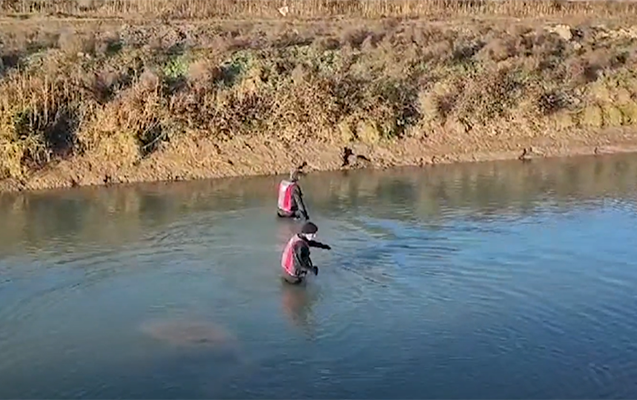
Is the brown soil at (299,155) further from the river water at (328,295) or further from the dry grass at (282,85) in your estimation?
the river water at (328,295)

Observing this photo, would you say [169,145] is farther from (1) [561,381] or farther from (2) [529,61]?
(1) [561,381]

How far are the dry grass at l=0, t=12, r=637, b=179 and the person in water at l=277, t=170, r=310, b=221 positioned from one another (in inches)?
276

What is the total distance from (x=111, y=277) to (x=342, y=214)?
263 inches

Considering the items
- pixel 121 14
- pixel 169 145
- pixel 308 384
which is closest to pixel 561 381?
pixel 308 384

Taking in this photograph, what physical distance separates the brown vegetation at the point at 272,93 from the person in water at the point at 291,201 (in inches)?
246

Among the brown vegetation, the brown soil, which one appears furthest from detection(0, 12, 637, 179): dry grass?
the brown soil

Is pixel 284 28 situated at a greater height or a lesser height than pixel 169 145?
greater

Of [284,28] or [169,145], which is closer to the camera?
[169,145]

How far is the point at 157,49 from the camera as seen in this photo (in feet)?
110

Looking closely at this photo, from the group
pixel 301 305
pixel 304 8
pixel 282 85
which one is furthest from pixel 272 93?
pixel 301 305

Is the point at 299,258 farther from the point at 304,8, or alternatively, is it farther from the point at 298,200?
the point at 304,8

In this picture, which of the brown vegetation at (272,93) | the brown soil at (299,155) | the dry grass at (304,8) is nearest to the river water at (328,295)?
the brown soil at (299,155)

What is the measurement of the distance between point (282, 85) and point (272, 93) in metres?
0.49

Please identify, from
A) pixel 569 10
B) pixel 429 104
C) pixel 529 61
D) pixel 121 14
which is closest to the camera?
pixel 429 104
